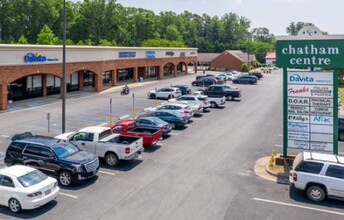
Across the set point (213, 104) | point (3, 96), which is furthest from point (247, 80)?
point (3, 96)

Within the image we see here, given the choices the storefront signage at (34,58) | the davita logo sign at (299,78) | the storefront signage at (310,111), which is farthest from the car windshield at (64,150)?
the storefront signage at (34,58)

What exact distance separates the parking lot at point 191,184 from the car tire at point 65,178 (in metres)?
0.33

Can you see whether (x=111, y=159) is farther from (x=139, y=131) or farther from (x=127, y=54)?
(x=127, y=54)

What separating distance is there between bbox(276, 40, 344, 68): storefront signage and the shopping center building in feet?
76.8

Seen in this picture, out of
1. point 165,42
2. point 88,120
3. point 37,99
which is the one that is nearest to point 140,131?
point 88,120

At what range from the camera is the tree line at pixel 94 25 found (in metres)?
82.4

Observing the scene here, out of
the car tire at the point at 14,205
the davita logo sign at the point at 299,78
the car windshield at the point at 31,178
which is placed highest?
the davita logo sign at the point at 299,78

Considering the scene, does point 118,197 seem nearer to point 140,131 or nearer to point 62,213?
point 62,213

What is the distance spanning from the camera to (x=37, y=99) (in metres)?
39.3

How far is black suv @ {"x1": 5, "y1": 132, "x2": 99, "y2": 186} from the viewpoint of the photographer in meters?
15.2

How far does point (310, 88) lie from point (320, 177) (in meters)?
5.20

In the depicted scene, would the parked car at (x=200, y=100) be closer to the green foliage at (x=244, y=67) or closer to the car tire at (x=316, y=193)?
the car tire at (x=316, y=193)

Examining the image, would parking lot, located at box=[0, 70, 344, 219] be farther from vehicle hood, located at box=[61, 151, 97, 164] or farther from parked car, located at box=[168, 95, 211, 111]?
parked car, located at box=[168, 95, 211, 111]

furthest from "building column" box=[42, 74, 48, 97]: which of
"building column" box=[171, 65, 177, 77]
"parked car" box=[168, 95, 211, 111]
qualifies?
"building column" box=[171, 65, 177, 77]
